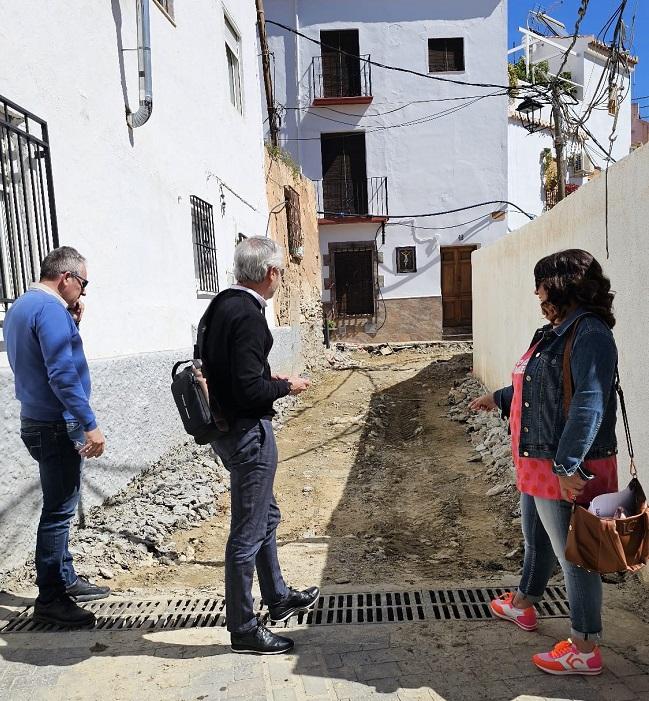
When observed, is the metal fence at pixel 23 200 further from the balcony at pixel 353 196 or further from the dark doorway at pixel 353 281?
the dark doorway at pixel 353 281

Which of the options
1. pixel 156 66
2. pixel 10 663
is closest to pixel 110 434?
pixel 10 663

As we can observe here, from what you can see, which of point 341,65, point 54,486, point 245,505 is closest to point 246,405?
point 245,505

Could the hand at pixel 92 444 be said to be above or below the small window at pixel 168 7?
below

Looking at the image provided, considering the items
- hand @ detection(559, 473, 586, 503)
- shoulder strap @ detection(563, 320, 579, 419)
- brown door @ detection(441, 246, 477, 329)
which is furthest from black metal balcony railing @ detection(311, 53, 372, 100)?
hand @ detection(559, 473, 586, 503)

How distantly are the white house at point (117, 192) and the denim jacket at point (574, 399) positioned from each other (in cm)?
270

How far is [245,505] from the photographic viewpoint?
2.54 m

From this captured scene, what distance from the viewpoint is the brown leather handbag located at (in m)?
2.11

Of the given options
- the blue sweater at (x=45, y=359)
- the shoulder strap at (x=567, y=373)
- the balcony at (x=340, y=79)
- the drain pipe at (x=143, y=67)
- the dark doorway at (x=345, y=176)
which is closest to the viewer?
the shoulder strap at (x=567, y=373)

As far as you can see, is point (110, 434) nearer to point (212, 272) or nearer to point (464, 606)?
point (464, 606)

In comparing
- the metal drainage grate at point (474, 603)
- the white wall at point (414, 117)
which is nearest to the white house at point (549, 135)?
the white wall at point (414, 117)

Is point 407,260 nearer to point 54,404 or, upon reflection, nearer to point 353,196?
point 353,196

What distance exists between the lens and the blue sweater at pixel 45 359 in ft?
8.66

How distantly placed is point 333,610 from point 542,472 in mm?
1355

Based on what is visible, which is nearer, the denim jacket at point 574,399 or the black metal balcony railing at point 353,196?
the denim jacket at point 574,399
